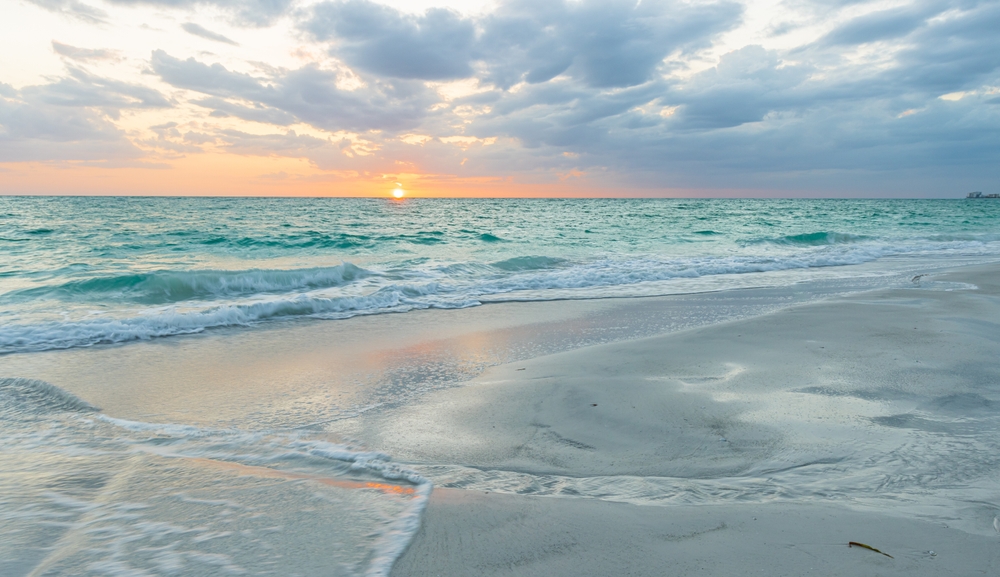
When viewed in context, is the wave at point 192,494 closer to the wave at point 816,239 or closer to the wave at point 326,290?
the wave at point 326,290

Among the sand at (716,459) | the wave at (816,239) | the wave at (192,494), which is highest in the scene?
the wave at (816,239)

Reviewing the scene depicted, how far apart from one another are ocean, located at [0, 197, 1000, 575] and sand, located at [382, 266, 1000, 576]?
25 cm

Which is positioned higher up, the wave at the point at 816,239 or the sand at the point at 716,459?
the wave at the point at 816,239

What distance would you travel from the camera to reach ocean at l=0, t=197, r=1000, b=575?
2.31 meters

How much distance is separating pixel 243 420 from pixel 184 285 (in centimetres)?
747

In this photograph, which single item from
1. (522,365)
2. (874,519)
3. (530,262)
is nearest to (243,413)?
(522,365)

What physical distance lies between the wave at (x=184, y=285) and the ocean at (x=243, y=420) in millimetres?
42

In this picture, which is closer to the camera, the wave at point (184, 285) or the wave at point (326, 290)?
the wave at point (326, 290)

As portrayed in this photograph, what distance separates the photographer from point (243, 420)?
12.6 ft

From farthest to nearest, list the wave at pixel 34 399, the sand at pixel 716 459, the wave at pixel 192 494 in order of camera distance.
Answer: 1. the wave at pixel 34 399
2. the wave at pixel 192 494
3. the sand at pixel 716 459

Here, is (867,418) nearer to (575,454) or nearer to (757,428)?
(757,428)

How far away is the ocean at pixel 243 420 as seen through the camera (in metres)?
2.31

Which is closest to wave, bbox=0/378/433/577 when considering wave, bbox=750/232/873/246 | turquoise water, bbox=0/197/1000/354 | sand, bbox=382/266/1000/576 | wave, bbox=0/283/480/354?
sand, bbox=382/266/1000/576

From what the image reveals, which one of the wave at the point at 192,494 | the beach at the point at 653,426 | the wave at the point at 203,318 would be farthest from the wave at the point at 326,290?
the wave at the point at 192,494
